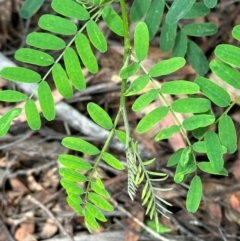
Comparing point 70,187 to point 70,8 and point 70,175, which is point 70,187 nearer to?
point 70,175

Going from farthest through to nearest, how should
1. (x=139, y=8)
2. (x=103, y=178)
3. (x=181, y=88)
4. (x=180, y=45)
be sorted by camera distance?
(x=103, y=178)
(x=180, y=45)
(x=139, y=8)
(x=181, y=88)

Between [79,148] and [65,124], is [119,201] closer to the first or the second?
[65,124]

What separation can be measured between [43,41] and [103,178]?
926mm

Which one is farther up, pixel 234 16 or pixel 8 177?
pixel 234 16

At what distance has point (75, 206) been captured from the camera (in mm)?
1662

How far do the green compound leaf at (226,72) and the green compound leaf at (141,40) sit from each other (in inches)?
8.2

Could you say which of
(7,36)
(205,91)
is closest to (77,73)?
(205,91)

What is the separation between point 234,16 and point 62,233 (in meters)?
1.33

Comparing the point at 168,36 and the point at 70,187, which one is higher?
the point at 168,36

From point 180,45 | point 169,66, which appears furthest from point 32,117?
point 180,45

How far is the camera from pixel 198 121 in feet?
5.24

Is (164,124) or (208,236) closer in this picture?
(208,236)

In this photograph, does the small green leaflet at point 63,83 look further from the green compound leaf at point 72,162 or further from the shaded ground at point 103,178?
the shaded ground at point 103,178

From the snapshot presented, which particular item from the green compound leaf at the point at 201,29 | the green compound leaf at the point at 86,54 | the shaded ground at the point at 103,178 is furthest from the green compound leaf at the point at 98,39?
the shaded ground at the point at 103,178
